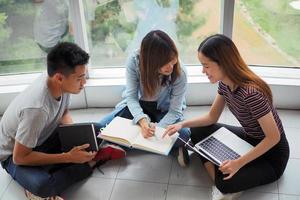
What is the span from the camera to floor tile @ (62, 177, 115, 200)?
1830mm

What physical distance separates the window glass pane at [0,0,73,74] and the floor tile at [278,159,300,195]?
153 cm

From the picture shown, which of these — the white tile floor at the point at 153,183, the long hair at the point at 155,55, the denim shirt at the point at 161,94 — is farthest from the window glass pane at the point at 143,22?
the white tile floor at the point at 153,183

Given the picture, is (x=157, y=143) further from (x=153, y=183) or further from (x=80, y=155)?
(x=80, y=155)

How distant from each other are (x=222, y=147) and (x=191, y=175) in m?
0.25

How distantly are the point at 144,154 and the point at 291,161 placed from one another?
81 centimetres

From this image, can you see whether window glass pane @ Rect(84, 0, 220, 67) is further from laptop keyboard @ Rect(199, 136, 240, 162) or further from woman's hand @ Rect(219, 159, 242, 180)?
woman's hand @ Rect(219, 159, 242, 180)

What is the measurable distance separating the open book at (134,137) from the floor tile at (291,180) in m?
0.58

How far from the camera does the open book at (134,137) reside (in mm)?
1788

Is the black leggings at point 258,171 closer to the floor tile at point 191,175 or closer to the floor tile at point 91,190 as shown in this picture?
the floor tile at point 191,175

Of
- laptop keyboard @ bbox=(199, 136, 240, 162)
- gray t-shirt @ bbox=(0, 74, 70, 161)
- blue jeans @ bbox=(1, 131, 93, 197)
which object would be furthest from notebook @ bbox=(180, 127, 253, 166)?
gray t-shirt @ bbox=(0, 74, 70, 161)

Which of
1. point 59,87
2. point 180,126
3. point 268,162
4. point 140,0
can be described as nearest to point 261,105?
point 268,162

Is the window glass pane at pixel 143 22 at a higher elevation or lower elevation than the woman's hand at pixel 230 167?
higher

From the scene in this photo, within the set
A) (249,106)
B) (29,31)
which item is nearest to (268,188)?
(249,106)

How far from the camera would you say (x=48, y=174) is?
5.77 ft
